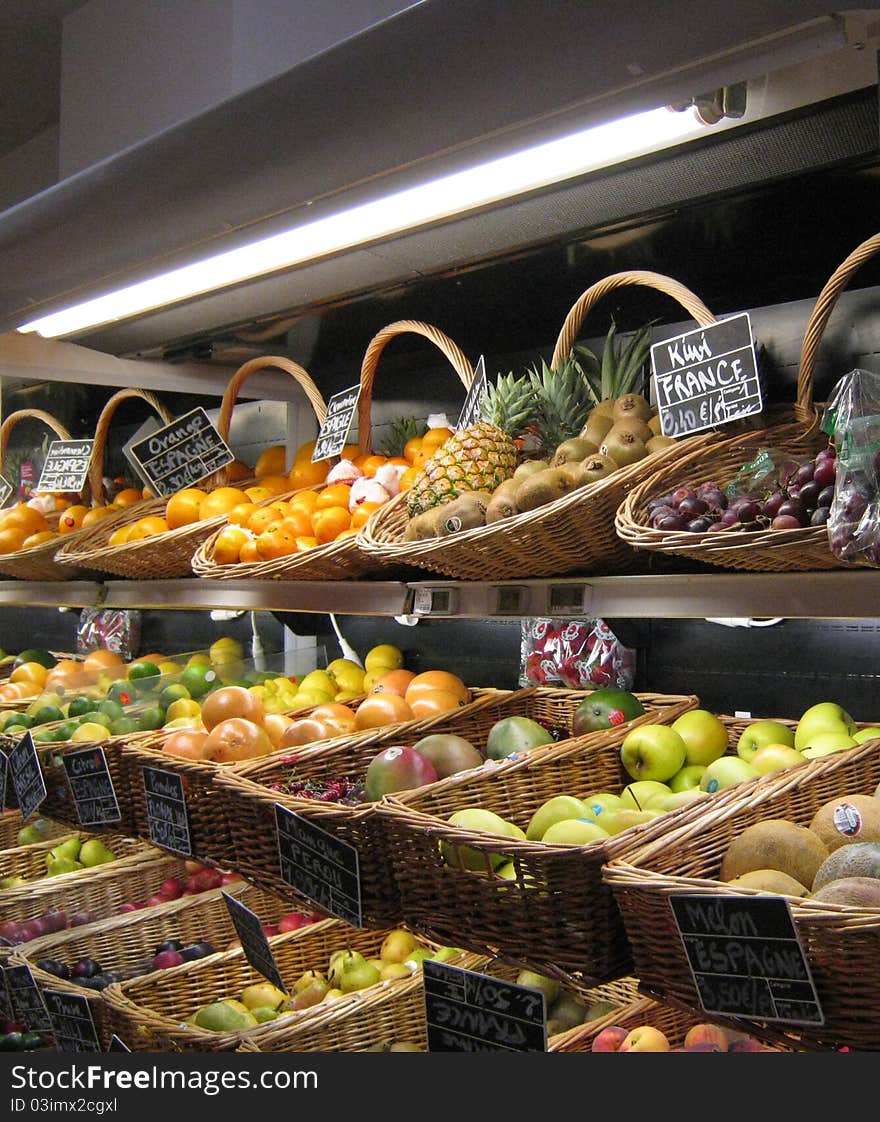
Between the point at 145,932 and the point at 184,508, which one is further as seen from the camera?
the point at 184,508

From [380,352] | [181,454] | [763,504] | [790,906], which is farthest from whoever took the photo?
[181,454]

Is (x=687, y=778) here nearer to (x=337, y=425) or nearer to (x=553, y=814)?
(x=553, y=814)

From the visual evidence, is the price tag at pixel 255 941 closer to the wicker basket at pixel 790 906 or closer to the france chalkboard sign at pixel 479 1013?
the france chalkboard sign at pixel 479 1013

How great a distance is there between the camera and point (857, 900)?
3.95 ft

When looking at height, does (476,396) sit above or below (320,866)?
above

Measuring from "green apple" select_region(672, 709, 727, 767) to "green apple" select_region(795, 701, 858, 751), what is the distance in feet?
0.44

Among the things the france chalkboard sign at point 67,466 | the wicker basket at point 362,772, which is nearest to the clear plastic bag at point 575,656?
the wicker basket at point 362,772

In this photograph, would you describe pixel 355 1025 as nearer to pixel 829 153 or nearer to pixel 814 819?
pixel 814 819

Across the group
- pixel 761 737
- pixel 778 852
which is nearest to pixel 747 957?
pixel 778 852

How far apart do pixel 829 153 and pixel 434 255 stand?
0.78 m

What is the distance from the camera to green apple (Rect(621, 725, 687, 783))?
6.12ft

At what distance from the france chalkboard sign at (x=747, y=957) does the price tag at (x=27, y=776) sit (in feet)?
5.65

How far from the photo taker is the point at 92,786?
2.39 metres

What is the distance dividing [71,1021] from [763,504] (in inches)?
71.2
